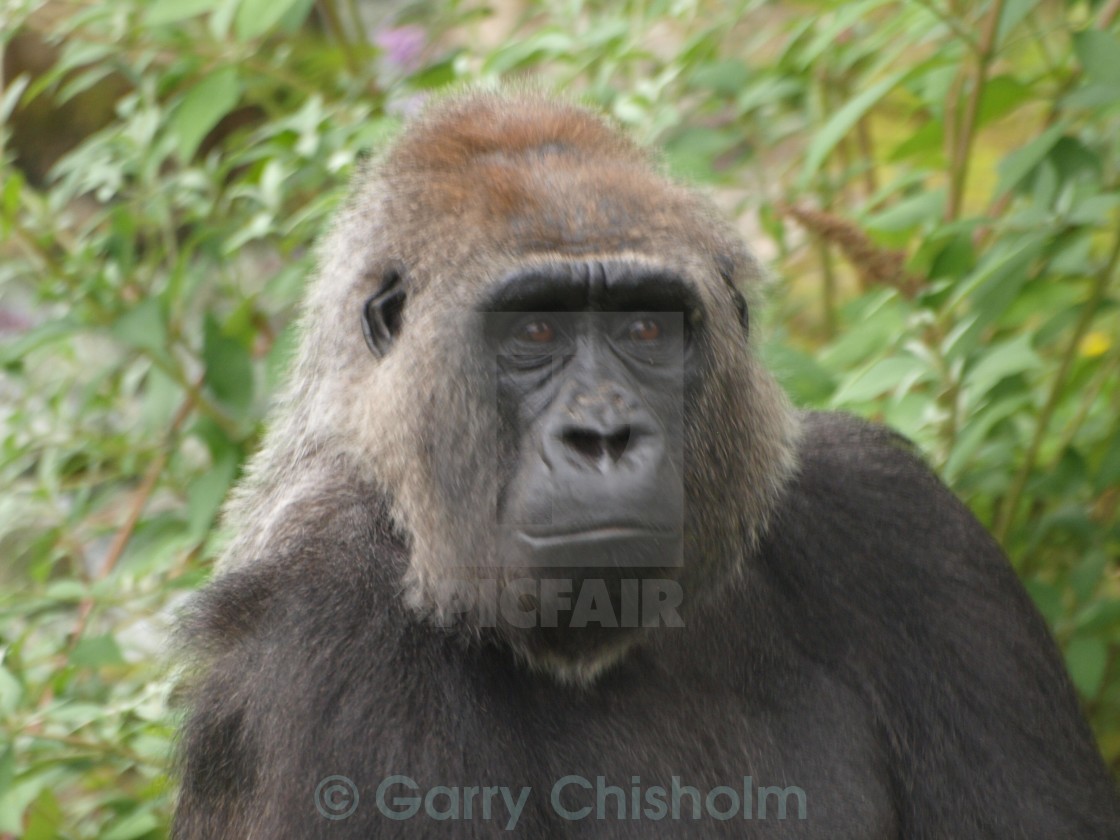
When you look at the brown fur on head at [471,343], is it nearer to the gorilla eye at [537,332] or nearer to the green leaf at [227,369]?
the gorilla eye at [537,332]

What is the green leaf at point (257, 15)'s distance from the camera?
4.82 meters

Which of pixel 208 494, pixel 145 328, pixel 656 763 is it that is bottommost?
pixel 656 763

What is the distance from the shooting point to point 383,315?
11.6ft

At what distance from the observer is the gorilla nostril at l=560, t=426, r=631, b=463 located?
3029 mm

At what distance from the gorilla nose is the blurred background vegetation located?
1541 mm

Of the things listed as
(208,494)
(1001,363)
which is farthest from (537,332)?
(208,494)

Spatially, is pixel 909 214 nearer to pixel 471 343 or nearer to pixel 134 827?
Answer: pixel 471 343

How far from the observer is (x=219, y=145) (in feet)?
31.1

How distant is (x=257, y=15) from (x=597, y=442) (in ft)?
8.46

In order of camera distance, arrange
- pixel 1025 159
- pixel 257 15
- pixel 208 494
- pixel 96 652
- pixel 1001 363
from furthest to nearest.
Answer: pixel 208 494
pixel 257 15
pixel 96 652
pixel 1025 159
pixel 1001 363

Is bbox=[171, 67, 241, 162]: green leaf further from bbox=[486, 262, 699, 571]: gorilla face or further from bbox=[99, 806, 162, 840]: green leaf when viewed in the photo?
bbox=[486, 262, 699, 571]: gorilla face

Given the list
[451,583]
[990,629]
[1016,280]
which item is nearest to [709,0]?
[1016,280]

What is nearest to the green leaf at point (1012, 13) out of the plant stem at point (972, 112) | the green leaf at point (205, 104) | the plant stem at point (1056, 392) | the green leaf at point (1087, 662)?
the plant stem at point (972, 112)

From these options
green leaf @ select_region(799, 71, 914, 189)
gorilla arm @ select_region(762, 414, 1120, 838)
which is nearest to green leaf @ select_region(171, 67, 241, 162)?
green leaf @ select_region(799, 71, 914, 189)
